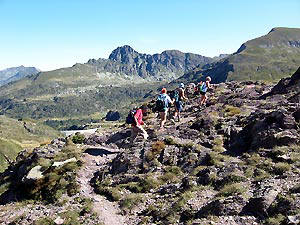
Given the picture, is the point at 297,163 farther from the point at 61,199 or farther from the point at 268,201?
the point at 61,199

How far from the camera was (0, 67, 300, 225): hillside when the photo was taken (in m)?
16.3

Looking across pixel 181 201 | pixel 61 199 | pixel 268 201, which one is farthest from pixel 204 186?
pixel 61 199

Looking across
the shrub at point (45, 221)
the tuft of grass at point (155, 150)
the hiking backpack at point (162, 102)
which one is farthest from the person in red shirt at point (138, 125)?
the shrub at point (45, 221)

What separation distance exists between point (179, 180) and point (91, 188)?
6.55 meters

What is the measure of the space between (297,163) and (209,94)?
38268 millimetres

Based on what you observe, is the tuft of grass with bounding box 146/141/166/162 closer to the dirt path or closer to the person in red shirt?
the person in red shirt

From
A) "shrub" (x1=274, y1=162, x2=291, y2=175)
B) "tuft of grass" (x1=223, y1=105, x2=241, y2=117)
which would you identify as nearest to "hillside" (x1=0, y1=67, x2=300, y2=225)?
"shrub" (x1=274, y1=162, x2=291, y2=175)

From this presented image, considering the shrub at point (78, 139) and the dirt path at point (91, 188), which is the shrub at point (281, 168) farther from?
the shrub at point (78, 139)

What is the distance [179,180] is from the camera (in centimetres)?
2191

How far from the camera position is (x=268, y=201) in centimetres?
1543

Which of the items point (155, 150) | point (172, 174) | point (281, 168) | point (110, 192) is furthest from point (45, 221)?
point (281, 168)

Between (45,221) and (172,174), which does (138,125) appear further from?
(45,221)

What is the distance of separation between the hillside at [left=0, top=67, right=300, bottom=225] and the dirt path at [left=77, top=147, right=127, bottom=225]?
62mm

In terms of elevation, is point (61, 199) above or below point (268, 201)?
below
